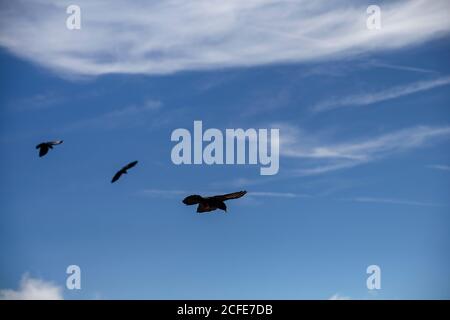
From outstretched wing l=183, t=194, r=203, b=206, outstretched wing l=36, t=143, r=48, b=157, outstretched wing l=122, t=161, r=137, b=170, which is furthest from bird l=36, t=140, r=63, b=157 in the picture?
outstretched wing l=183, t=194, r=203, b=206

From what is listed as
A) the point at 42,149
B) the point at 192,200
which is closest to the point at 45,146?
the point at 42,149

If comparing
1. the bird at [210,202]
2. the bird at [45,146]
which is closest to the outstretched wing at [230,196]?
the bird at [210,202]

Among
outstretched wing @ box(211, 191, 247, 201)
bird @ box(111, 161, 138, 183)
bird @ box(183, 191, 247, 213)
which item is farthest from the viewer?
bird @ box(111, 161, 138, 183)

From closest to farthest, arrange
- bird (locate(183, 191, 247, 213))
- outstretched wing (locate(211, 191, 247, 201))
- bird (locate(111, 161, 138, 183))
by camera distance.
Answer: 1. outstretched wing (locate(211, 191, 247, 201))
2. bird (locate(183, 191, 247, 213))
3. bird (locate(111, 161, 138, 183))

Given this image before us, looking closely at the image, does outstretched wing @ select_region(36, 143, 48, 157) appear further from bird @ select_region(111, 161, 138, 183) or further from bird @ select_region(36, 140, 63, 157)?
bird @ select_region(111, 161, 138, 183)

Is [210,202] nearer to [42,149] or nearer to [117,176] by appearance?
[117,176]

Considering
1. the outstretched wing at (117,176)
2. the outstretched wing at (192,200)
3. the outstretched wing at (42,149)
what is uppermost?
the outstretched wing at (42,149)

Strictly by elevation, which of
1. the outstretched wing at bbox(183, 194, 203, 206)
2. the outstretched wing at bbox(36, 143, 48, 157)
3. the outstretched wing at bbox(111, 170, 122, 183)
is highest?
the outstretched wing at bbox(36, 143, 48, 157)

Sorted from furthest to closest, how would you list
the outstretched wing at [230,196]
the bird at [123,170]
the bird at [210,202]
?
the bird at [123,170], the bird at [210,202], the outstretched wing at [230,196]

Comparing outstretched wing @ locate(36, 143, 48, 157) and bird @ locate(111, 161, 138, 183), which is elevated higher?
outstretched wing @ locate(36, 143, 48, 157)

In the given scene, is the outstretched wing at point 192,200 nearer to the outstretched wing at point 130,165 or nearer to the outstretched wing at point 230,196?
the outstretched wing at point 230,196
